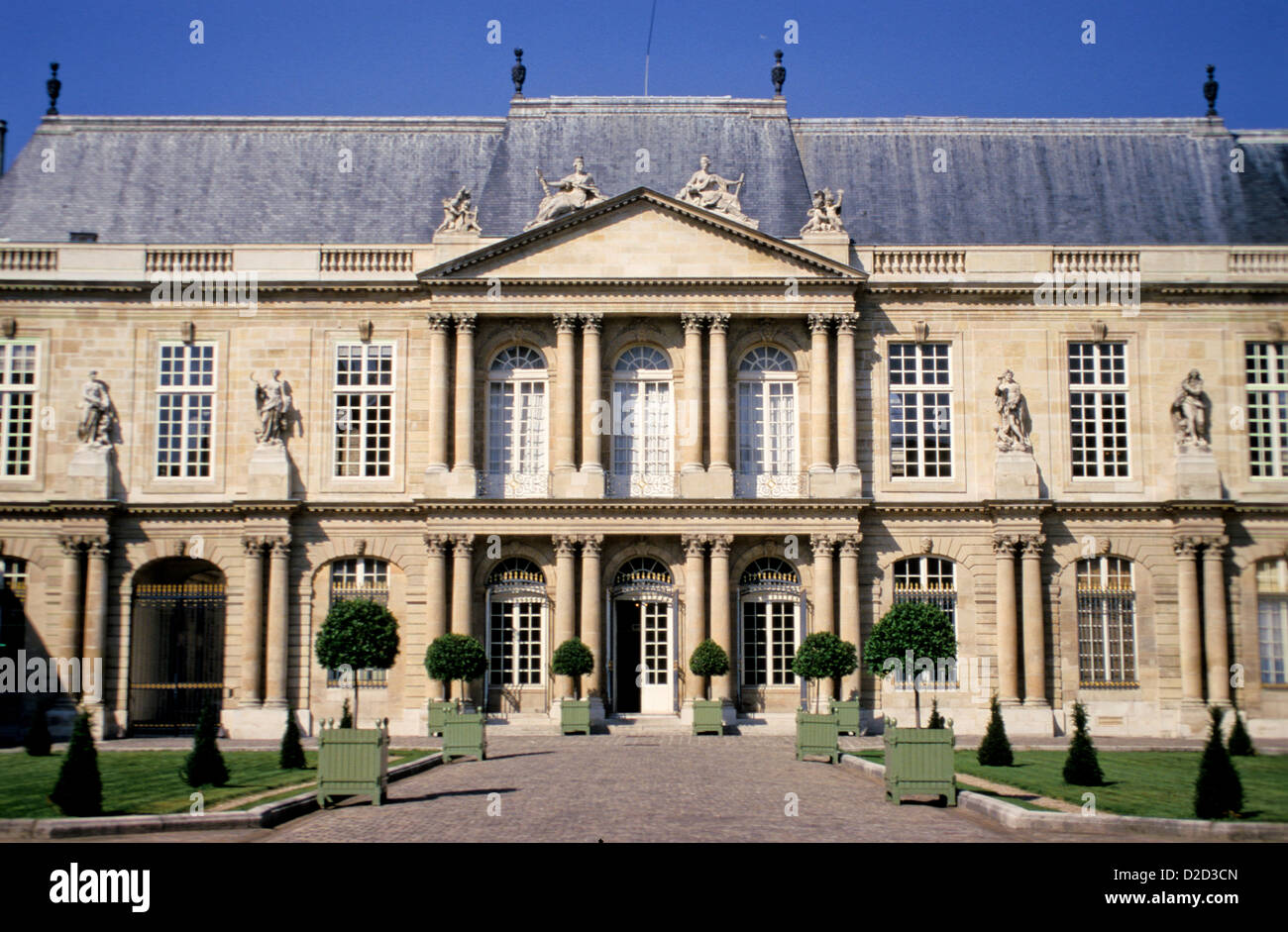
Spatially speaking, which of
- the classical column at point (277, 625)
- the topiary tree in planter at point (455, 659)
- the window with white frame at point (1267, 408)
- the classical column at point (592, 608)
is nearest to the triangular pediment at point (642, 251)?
the classical column at point (592, 608)

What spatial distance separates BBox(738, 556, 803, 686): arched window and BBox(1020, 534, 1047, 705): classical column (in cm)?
585

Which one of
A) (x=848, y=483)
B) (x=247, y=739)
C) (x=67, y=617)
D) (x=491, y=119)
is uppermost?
(x=491, y=119)

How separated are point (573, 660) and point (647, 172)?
49.3ft

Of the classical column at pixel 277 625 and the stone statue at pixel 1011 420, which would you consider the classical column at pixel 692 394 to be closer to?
the stone statue at pixel 1011 420

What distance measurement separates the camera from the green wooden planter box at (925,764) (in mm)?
19469

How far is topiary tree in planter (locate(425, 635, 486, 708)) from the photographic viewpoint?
31.8 meters

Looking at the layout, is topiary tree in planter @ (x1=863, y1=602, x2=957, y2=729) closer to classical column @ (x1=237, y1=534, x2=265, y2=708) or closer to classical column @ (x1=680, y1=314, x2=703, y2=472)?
classical column @ (x1=680, y1=314, x2=703, y2=472)

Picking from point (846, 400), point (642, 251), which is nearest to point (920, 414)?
point (846, 400)

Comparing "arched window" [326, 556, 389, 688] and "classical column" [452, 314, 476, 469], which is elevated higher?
"classical column" [452, 314, 476, 469]

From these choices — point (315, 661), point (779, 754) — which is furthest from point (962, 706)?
point (315, 661)

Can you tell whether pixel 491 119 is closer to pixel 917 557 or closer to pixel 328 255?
pixel 328 255

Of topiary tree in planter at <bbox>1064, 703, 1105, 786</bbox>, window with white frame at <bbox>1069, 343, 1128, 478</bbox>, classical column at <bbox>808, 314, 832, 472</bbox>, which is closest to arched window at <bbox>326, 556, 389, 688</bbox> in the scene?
classical column at <bbox>808, 314, 832, 472</bbox>
